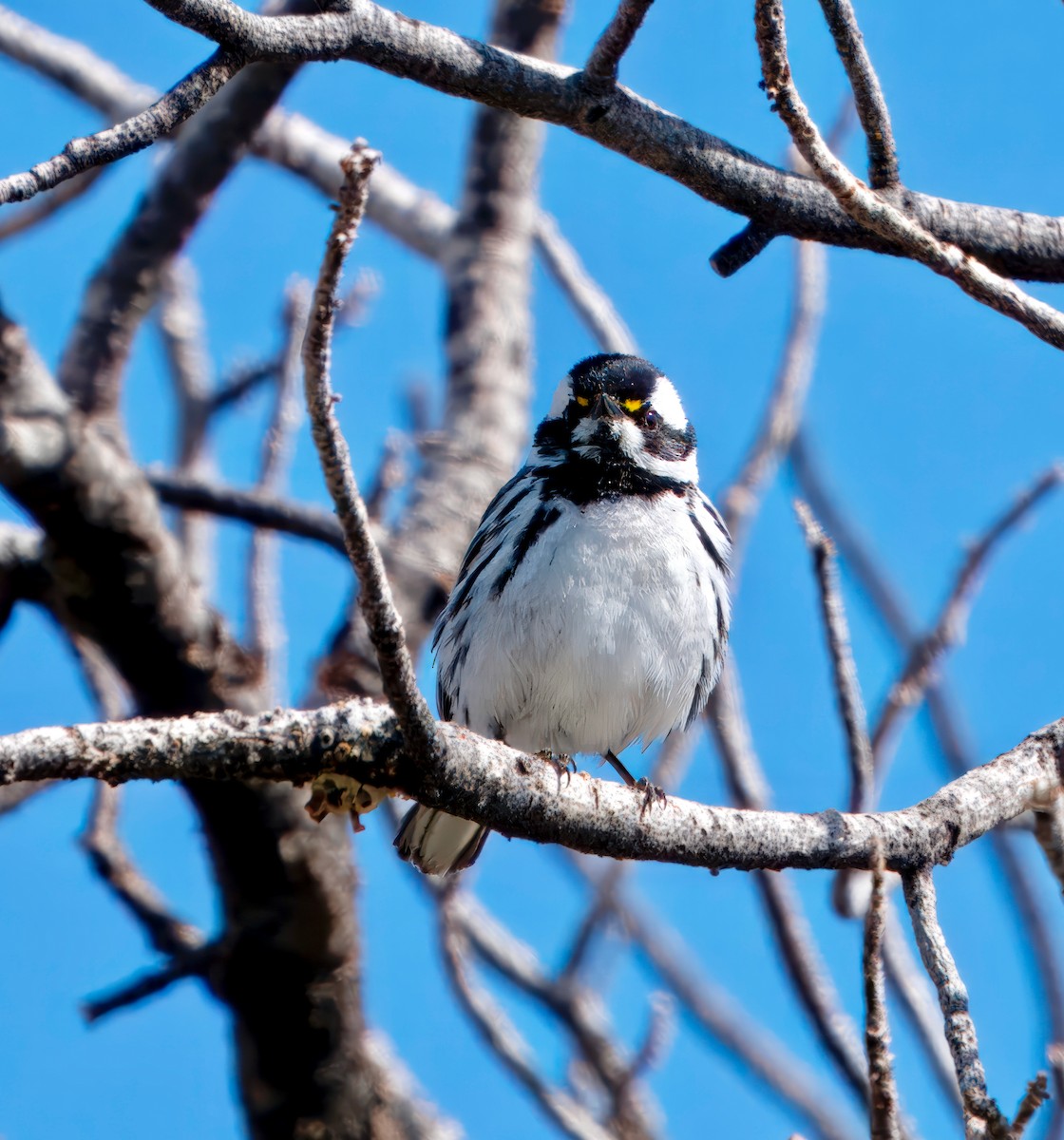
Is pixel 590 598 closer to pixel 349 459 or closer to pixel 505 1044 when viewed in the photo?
pixel 505 1044

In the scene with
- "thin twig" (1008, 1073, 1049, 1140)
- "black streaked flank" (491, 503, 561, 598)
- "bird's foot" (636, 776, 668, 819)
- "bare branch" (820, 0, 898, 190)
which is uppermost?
"bare branch" (820, 0, 898, 190)

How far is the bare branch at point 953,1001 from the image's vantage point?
2.56 m

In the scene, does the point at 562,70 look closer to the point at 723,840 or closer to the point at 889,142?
the point at 889,142

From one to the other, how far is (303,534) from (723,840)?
3.00 m

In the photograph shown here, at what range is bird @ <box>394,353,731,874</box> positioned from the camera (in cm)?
498

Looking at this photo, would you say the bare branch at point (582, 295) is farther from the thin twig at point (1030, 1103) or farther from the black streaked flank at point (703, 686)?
the thin twig at point (1030, 1103)

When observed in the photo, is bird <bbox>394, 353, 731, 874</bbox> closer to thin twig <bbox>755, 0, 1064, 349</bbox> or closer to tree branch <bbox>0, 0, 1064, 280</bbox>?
tree branch <bbox>0, 0, 1064, 280</bbox>

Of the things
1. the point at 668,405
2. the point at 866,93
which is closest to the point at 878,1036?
the point at 866,93

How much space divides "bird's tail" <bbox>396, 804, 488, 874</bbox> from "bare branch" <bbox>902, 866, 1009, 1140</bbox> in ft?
6.65

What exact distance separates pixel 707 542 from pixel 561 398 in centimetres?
101

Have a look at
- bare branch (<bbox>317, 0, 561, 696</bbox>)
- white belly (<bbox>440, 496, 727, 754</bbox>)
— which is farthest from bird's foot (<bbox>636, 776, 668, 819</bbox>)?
bare branch (<bbox>317, 0, 561, 696</bbox>)

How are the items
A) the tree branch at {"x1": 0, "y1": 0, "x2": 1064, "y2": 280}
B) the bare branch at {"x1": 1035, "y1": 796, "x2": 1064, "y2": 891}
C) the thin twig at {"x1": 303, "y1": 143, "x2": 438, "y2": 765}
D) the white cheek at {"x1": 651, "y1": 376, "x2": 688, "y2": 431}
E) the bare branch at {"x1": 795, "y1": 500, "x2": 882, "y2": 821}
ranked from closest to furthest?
1. the thin twig at {"x1": 303, "y1": 143, "x2": 438, "y2": 765}
2. the bare branch at {"x1": 1035, "y1": 796, "x2": 1064, "y2": 891}
3. the tree branch at {"x1": 0, "y1": 0, "x2": 1064, "y2": 280}
4. the bare branch at {"x1": 795, "y1": 500, "x2": 882, "y2": 821}
5. the white cheek at {"x1": 651, "y1": 376, "x2": 688, "y2": 431}

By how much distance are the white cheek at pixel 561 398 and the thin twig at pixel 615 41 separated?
2.24m

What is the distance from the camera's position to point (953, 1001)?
9.70 feet
